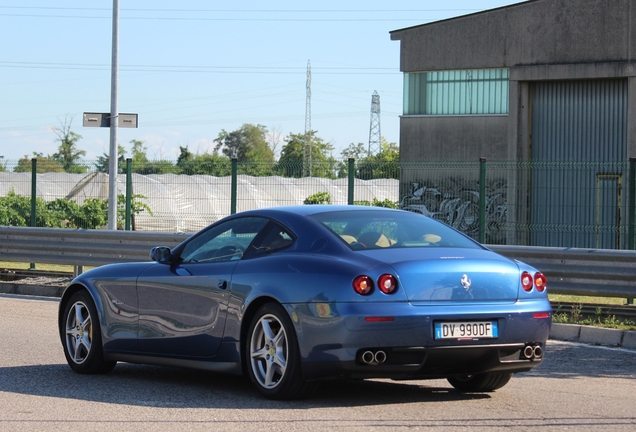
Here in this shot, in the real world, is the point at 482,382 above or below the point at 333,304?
below

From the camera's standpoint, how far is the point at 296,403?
632cm

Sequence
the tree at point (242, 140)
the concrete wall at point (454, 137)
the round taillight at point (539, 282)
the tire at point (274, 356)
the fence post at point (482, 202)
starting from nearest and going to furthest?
1. the tire at point (274, 356)
2. the round taillight at point (539, 282)
3. the fence post at point (482, 202)
4. the concrete wall at point (454, 137)
5. the tree at point (242, 140)

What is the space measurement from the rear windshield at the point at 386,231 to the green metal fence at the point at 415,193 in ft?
23.7

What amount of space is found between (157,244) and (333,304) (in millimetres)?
8460

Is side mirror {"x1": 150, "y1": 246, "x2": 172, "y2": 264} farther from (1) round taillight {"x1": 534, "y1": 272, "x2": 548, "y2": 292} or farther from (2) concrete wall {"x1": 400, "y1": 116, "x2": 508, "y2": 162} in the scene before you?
(2) concrete wall {"x1": 400, "y1": 116, "x2": 508, "y2": 162}

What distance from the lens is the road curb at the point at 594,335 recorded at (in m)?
9.80

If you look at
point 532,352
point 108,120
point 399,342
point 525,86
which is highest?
point 525,86

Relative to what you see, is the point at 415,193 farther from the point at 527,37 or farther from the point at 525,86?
the point at 527,37

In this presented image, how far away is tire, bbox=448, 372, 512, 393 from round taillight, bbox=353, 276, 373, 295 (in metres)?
1.34

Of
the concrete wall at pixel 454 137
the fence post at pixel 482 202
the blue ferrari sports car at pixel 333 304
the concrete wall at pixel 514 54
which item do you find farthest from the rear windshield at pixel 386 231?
the concrete wall at pixel 454 137

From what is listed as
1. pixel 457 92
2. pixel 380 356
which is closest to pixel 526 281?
pixel 380 356

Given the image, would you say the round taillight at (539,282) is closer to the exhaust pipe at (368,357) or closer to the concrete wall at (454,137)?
the exhaust pipe at (368,357)

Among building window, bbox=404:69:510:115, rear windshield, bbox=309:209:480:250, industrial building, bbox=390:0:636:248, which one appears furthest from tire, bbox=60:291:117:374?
building window, bbox=404:69:510:115

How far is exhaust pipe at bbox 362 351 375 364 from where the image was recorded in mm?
5972
